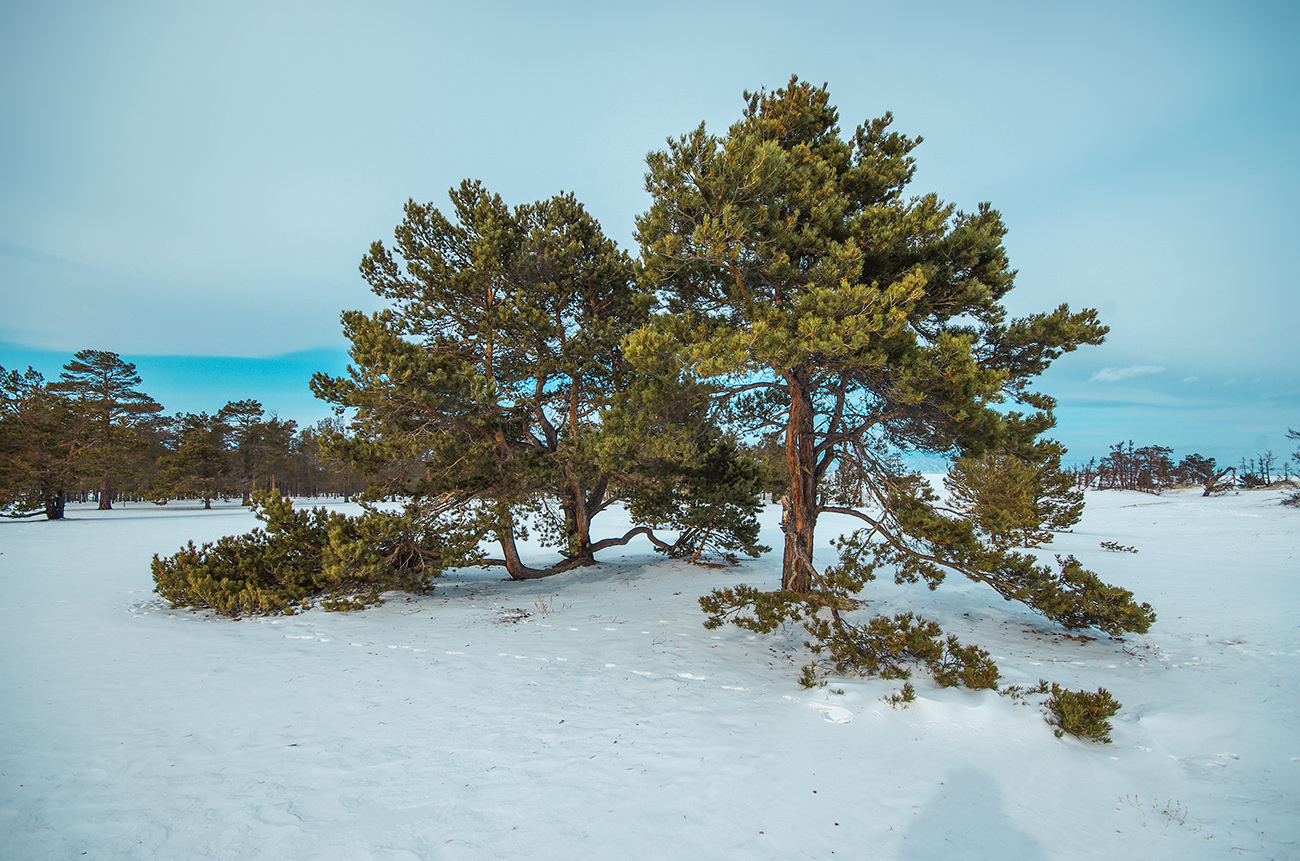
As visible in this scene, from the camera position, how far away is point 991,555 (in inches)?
276

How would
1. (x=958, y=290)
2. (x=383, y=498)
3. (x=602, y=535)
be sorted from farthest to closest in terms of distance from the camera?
1. (x=602, y=535)
2. (x=383, y=498)
3. (x=958, y=290)

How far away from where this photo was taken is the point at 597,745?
468cm

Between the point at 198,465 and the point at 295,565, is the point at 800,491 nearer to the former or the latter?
the point at 295,565

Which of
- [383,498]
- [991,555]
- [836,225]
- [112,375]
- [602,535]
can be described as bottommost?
[602,535]

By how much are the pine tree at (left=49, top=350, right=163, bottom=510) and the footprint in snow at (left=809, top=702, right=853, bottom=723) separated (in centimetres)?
3655

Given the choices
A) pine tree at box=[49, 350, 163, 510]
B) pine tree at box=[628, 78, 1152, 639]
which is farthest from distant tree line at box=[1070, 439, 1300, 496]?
pine tree at box=[49, 350, 163, 510]

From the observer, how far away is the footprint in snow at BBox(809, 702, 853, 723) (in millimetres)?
5359

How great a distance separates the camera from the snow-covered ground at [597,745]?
11.3ft

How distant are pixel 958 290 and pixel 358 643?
10027 millimetres

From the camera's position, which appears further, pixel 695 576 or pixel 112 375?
pixel 112 375

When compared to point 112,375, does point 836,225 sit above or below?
below

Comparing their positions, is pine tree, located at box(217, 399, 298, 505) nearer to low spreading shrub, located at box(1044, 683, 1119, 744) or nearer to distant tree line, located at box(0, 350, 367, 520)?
distant tree line, located at box(0, 350, 367, 520)

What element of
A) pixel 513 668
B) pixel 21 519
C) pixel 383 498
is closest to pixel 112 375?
pixel 21 519

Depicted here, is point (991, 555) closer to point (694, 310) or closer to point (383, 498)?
point (694, 310)
